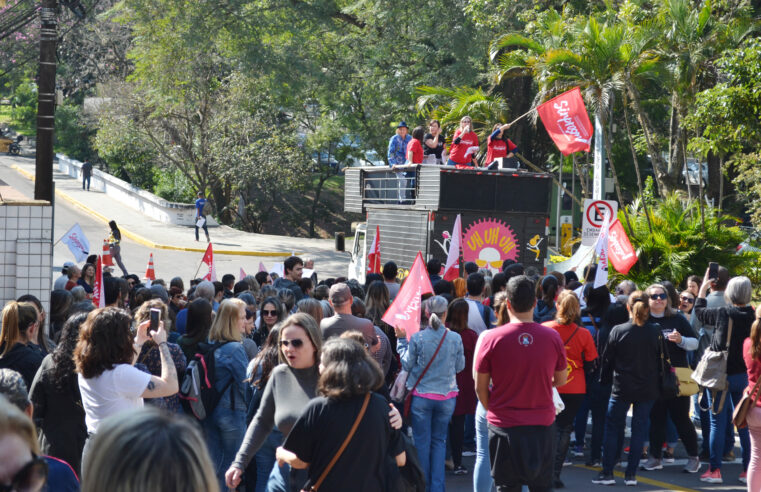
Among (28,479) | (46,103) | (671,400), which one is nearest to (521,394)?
(671,400)

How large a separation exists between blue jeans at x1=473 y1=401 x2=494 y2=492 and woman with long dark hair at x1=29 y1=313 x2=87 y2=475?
107 inches

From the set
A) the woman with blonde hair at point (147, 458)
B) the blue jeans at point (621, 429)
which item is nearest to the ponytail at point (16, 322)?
the woman with blonde hair at point (147, 458)

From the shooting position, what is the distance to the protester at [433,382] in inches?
289

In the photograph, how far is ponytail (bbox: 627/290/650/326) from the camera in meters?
7.71

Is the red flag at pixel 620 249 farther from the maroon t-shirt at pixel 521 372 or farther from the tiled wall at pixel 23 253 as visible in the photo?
the tiled wall at pixel 23 253

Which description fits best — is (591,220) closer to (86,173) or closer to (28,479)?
(28,479)

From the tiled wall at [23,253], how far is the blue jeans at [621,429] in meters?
6.13

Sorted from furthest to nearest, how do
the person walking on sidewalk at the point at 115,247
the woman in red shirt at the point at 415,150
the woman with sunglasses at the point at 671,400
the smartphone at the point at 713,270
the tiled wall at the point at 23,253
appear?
the person walking on sidewalk at the point at 115,247
the woman in red shirt at the point at 415,150
the tiled wall at the point at 23,253
the smartphone at the point at 713,270
the woman with sunglasses at the point at 671,400

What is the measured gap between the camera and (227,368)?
6328mm

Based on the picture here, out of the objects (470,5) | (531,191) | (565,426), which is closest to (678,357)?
(565,426)

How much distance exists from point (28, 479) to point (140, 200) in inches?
1457

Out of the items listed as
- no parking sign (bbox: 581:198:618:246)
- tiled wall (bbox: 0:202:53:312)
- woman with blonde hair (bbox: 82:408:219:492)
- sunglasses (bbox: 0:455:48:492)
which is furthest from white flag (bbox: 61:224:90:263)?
woman with blonde hair (bbox: 82:408:219:492)

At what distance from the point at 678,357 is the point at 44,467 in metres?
7.20

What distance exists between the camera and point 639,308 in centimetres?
771
